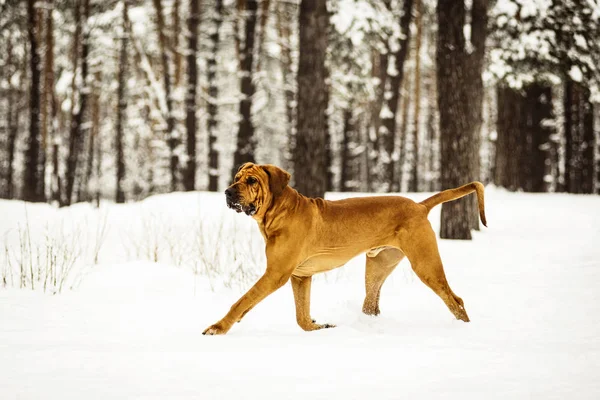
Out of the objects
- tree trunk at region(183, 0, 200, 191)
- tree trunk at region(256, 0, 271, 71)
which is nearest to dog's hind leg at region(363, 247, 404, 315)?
tree trunk at region(183, 0, 200, 191)

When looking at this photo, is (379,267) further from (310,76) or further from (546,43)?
(546,43)

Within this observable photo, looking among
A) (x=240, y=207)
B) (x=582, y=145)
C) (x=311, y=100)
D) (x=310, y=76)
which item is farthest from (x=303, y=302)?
(x=582, y=145)

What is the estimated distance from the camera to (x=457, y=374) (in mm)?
2775

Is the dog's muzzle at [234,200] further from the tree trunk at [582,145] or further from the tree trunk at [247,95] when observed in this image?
the tree trunk at [582,145]

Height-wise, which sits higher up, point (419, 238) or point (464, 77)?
point (464, 77)

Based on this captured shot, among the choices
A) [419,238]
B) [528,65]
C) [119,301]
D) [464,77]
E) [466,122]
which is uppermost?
[528,65]

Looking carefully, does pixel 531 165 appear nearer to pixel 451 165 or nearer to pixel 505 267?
pixel 451 165

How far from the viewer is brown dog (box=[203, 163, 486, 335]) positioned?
143 inches

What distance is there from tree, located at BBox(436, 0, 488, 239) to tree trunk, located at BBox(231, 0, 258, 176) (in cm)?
683

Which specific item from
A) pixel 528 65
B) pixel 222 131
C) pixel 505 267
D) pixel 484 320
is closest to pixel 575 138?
pixel 528 65

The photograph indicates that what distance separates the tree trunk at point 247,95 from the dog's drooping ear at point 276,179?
10287 millimetres

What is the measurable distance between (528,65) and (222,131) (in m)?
22.0

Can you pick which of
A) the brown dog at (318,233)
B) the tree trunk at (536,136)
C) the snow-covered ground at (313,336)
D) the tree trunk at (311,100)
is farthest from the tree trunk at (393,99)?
the brown dog at (318,233)

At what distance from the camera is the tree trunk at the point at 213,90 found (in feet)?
52.0
